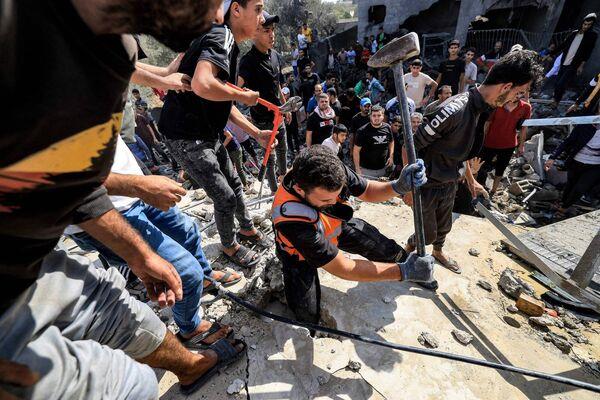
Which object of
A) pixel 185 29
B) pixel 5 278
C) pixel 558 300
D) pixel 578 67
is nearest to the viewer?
pixel 185 29

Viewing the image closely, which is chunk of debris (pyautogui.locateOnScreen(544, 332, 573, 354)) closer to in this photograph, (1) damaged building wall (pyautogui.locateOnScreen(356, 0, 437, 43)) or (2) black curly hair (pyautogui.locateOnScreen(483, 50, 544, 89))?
(2) black curly hair (pyautogui.locateOnScreen(483, 50, 544, 89))

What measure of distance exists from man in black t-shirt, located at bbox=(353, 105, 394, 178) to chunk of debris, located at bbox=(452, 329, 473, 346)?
3.41 metres

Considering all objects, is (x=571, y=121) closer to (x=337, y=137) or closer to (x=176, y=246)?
(x=337, y=137)

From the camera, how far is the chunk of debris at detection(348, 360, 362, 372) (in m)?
2.04

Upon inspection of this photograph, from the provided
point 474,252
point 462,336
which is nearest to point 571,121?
point 474,252

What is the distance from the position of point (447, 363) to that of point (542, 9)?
15.2 metres

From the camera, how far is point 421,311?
101 inches

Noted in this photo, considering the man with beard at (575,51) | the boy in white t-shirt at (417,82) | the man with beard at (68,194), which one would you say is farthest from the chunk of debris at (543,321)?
the man with beard at (575,51)

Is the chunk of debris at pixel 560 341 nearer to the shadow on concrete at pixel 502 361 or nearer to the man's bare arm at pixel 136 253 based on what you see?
the shadow on concrete at pixel 502 361

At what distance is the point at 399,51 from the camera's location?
85.9 inches

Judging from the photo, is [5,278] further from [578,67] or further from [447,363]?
[578,67]

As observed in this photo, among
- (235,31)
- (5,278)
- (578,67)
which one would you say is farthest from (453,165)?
(578,67)

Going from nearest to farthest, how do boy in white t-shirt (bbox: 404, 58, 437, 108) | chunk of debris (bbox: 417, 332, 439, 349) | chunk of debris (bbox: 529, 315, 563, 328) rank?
chunk of debris (bbox: 417, 332, 439, 349), chunk of debris (bbox: 529, 315, 563, 328), boy in white t-shirt (bbox: 404, 58, 437, 108)

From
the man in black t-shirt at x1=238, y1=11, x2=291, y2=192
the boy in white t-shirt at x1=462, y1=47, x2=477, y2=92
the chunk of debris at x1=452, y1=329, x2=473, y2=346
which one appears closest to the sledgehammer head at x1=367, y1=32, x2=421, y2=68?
the man in black t-shirt at x1=238, y1=11, x2=291, y2=192
